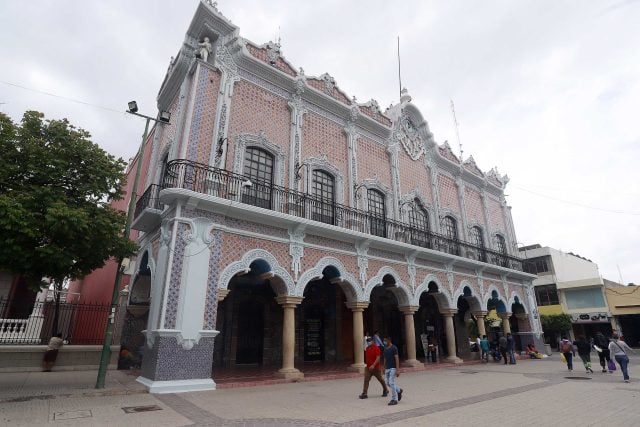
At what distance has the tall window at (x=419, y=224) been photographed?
15.5 m

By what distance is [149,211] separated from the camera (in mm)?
10047

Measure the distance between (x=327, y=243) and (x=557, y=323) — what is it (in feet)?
81.8

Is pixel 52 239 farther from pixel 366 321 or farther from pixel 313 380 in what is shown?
pixel 366 321

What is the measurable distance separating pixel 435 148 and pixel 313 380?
1319 centimetres

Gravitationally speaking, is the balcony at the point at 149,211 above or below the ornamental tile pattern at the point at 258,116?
below

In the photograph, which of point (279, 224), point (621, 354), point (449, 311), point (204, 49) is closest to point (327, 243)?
point (279, 224)

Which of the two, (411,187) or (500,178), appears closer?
(411,187)

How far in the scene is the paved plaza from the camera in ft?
18.2

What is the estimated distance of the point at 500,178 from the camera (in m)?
23.4

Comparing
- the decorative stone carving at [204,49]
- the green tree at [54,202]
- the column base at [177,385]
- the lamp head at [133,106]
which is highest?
the decorative stone carving at [204,49]

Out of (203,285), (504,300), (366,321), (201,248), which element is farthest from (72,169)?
(504,300)

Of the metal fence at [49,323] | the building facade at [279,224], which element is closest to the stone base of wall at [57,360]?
the metal fence at [49,323]

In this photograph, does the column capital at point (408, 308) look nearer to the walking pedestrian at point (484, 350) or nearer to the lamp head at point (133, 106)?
the walking pedestrian at point (484, 350)

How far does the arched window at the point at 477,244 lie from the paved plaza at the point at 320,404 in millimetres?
8850
